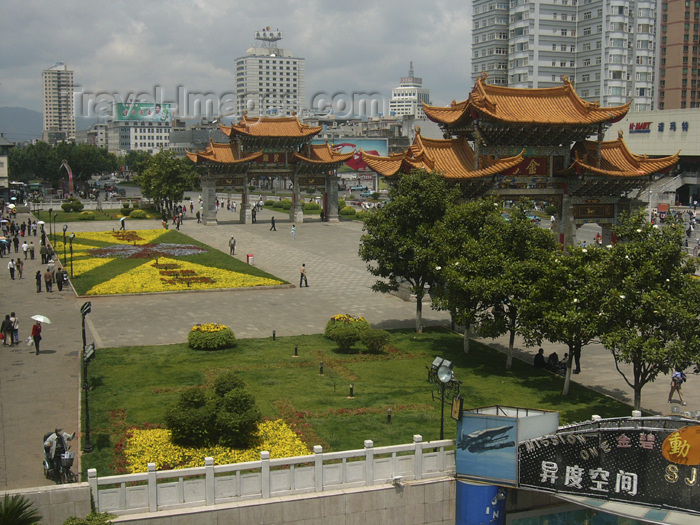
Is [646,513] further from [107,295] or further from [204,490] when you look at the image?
[107,295]

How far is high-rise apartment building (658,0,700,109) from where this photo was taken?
10312 centimetres

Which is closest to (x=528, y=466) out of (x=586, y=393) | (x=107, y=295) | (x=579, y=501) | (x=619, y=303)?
(x=579, y=501)

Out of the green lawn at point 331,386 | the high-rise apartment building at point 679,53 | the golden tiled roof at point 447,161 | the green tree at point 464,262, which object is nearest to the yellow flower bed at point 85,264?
the green lawn at point 331,386

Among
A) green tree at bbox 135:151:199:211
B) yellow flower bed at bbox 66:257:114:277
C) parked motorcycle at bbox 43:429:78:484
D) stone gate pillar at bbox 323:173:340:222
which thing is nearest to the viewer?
parked motorcycle at bbox 43:429:78:484

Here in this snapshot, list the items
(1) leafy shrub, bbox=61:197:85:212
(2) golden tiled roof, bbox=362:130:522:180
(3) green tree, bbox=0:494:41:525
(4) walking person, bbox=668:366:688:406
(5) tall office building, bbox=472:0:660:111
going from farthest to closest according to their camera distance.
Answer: (5) tall office building, bbox=472:0:660:111
(1) leafy shrub, bbox=61:197:85:212
(2) golden tiled roof, bbox=362:130:522:180
(4) walking person, bbox=668:366:688:406
(3) green tree, bbox=0:494:41:525

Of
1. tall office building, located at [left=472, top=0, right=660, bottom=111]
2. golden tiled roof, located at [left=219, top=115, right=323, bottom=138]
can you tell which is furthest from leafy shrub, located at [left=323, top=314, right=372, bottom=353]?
tall office building, located at [left=472, top=0, right=660, bottom=111]

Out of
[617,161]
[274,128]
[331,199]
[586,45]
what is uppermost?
[586,45]

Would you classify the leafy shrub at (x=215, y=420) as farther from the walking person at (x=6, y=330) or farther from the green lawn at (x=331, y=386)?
the walking person at (x=6, y=330)

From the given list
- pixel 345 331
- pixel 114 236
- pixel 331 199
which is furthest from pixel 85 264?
pixel 331 199

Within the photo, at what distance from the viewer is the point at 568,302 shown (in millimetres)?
20797

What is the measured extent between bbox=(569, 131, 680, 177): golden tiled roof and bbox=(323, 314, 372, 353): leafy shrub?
17.6m

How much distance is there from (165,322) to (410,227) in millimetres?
10740

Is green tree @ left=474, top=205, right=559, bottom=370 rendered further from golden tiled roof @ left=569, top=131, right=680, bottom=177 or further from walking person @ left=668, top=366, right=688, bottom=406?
golden tiled roof @ left=569, top=131, right=680, bottom=177

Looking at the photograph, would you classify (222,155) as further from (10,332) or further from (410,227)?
(10,332)
